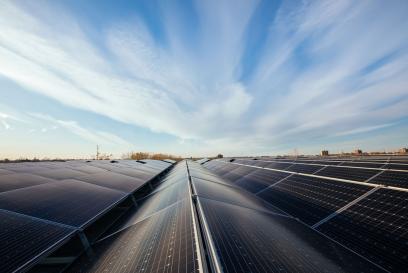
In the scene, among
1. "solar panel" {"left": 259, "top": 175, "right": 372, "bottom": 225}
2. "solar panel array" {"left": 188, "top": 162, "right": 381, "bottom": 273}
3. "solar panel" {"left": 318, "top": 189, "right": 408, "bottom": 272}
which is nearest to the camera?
"solar panel array" {"left": 188, "top": 162, "right": 381, "bottom": 273}

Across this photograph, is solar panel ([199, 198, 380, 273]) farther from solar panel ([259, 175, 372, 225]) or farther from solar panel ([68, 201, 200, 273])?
solar panel ([259, 175, 372, 225])

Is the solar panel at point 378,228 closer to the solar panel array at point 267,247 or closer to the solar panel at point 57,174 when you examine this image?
the solar panel array at point 267,247

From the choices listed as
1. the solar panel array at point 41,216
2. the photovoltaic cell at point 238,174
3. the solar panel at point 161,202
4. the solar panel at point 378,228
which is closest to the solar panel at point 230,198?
the solar panel at point 161,202

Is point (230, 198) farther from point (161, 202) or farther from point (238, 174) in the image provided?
point (238, 174)

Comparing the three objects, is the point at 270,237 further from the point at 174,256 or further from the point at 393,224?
the point at 393,224

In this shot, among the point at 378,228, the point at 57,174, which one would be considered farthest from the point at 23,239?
the point at 57,174

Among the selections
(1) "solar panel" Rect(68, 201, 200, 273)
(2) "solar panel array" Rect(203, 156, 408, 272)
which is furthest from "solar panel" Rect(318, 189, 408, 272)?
(1) "solar panel" Rect(68, 201, 200, 273)
